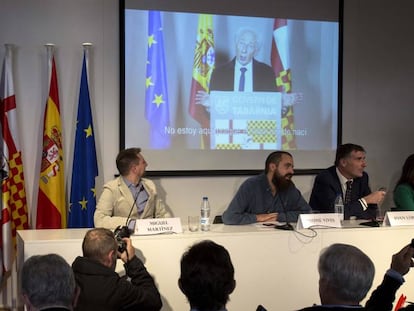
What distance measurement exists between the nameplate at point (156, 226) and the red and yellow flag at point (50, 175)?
170 centimetres


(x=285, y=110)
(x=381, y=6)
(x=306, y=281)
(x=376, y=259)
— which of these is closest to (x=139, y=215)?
(x=306, y=281)

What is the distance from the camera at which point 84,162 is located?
445cm

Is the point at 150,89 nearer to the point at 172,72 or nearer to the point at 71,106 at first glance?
the point at 172,72

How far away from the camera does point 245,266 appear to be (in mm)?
2963

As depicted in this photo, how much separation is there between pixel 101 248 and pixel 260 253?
1040 mm

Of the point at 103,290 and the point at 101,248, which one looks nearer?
the point at 103,290

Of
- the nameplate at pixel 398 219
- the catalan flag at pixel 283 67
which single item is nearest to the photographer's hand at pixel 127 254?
the nameplate at pixel 398 219

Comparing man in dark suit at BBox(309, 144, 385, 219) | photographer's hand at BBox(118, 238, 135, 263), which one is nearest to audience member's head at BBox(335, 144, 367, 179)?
man in dark suit at BBox(309, 144, 385, 219)

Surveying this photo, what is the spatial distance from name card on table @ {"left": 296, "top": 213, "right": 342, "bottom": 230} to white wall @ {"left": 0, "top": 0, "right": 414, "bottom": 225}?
1818mm

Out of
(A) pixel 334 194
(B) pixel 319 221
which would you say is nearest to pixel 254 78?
(A) pixel 334 194

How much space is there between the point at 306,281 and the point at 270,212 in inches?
27.5

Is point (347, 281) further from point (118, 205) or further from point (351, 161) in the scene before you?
point (351, 161)

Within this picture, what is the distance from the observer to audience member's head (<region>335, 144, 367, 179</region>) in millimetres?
3875

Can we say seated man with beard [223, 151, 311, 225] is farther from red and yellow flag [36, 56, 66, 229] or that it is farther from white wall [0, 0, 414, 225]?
red and yellow flag [36, 56, 66, 229]
